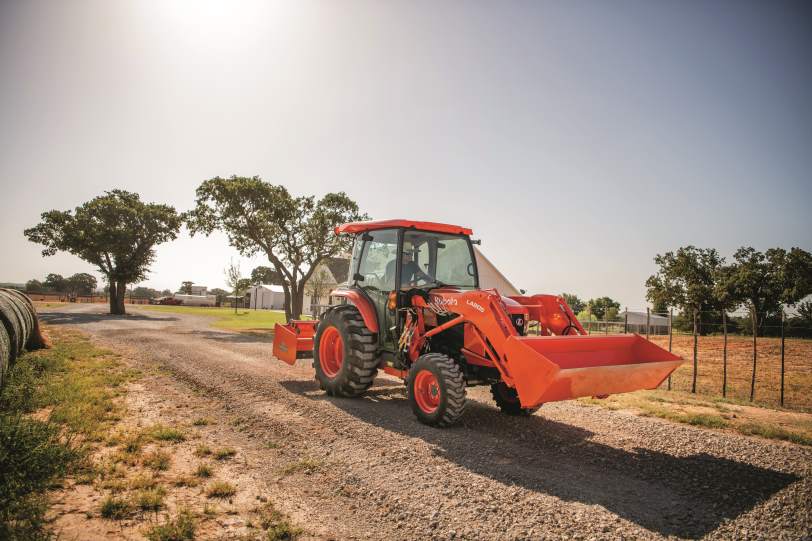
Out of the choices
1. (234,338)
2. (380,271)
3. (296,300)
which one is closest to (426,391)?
(380,271)

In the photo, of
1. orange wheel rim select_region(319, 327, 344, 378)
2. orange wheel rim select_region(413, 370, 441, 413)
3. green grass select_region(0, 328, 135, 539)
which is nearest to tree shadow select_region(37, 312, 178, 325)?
green grass select_region(0, 328, 135, 539)

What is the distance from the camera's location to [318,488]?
159 inches

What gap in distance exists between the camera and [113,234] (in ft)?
123

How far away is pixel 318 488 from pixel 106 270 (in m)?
41.8

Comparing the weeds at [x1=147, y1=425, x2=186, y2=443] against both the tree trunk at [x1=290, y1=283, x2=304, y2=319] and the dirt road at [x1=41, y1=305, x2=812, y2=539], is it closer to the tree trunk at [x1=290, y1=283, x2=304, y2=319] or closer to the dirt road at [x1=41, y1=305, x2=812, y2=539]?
the dirt road at [x1=41, y1=305, x2=812, y2=539]

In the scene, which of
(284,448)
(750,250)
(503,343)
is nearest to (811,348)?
(503,343)

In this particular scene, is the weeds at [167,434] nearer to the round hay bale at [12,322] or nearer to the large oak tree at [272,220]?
the round hay bale at [12,322]

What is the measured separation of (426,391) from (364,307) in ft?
6.07

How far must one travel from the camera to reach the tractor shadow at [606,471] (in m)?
3.71

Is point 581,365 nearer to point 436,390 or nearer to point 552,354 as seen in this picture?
point 552,354

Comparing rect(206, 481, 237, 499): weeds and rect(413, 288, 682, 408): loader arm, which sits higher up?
rect(413, 288, 682, 408): loader arm

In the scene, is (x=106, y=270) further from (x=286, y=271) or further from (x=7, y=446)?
(x=7, y=446)

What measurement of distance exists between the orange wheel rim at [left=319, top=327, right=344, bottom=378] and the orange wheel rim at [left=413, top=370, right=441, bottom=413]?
88.8 inches

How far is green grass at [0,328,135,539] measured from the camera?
128 inches
